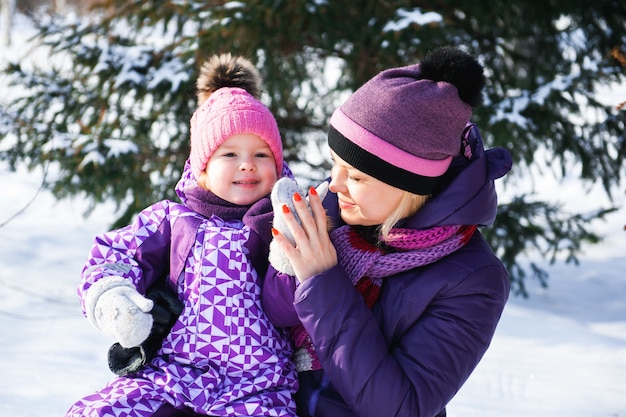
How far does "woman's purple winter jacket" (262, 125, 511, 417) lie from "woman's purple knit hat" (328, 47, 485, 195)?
101 mm

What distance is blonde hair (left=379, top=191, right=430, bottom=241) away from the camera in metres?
1.86

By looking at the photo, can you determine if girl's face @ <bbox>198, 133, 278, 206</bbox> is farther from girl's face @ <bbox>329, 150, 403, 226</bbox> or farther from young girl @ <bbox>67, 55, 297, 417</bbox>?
girl's face @ <bbox>329, 150, 403, 226</bbox>

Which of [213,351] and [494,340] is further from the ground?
[213,351]

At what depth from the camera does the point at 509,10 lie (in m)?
4.43

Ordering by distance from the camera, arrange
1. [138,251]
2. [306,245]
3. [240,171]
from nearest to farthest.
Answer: [306,245]
[138,251]
[240,171]

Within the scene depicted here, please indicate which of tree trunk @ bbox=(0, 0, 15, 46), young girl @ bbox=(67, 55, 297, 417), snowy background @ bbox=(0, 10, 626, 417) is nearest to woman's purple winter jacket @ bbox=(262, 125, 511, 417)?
young girl @ bbox=(67, 55, 297, 417)

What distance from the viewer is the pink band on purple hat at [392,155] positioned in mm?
1767

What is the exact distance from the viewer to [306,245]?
1.73 meters

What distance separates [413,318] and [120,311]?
80 centimetres

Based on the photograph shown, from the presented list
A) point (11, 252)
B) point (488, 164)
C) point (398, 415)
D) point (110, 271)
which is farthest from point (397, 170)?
point (11, 252)

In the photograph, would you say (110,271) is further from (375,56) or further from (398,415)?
(375,56)

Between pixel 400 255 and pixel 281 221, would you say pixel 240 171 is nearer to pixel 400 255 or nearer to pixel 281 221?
pixel 281 221

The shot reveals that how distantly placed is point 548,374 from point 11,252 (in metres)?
4.34

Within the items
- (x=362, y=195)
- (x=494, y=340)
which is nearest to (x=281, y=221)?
(x=362, y=195)
